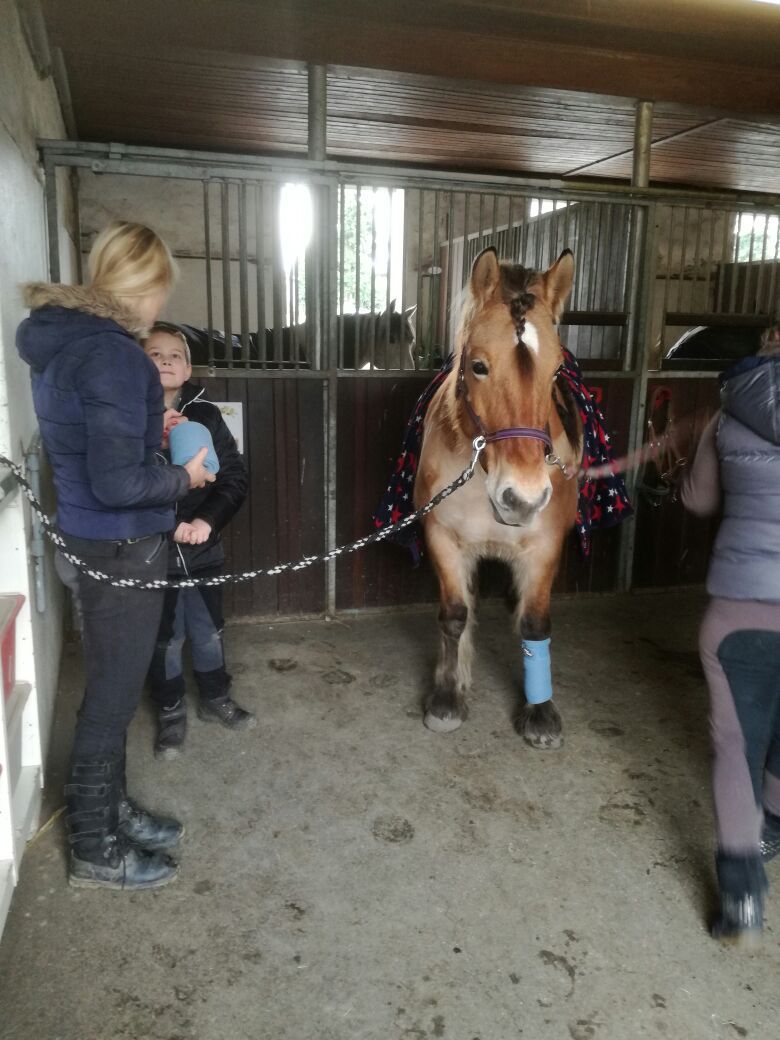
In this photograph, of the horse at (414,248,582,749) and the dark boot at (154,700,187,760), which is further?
the dark boot at (154,700,187,760)

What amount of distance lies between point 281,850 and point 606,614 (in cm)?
233

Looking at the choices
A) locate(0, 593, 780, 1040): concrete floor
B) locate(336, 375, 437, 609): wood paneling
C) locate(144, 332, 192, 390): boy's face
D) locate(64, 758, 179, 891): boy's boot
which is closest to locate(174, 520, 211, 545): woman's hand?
locate(144, 332, 192, 390): boy's face

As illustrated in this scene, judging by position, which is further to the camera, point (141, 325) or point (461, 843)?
point (461, 843)

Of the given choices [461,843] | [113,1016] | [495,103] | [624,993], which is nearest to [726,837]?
[624,993]

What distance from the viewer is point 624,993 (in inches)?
61.9

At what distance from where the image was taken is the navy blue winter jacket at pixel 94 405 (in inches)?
60.0

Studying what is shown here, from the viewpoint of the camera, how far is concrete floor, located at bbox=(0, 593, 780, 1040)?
1516mm

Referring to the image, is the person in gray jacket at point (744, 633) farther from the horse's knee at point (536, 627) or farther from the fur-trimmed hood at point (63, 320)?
the fur-trimmed hood at point (63, 320)

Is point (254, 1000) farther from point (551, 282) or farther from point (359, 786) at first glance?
point (551, 282)

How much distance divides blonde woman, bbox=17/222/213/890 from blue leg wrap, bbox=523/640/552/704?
4.27ft

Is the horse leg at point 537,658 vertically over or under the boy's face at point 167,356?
under

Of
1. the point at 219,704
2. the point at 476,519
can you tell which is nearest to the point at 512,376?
the point at 476,519

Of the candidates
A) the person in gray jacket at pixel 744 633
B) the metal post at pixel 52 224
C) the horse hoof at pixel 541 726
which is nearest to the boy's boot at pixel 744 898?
the person in gray jacket at pixel 744 633

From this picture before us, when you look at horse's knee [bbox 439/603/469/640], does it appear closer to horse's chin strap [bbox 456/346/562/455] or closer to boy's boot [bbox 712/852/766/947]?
horse's chin strap [bbox 456/346/562/455]
